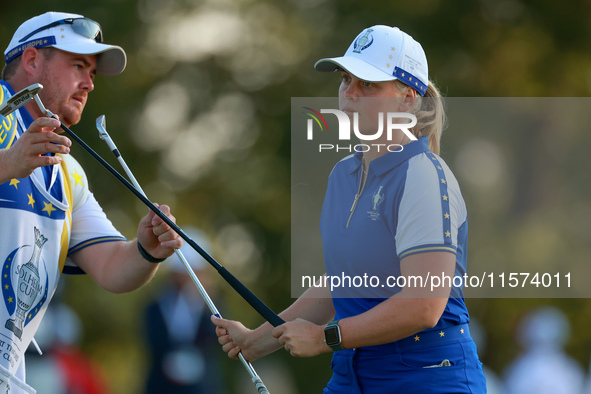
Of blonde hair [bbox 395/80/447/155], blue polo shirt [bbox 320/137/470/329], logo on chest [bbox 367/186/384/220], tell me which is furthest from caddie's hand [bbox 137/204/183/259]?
blonde hair [bbox 395/80/447/155]

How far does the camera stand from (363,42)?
10.3ft

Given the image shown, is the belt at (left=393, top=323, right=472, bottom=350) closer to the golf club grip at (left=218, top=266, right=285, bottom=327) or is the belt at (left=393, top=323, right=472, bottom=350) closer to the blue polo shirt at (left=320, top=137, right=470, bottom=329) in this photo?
the blue polo shirt at (left=320, top=137, right=470, bottom=329)

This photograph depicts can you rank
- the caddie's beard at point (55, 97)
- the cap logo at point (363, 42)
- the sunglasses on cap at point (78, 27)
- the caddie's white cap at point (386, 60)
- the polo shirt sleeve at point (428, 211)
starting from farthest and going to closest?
the sunglasses on cap at point (78, 27)
the caddie's beard at point (55, 97)
the cap logo at point (363, 42)
the caddie's white cap at point (386, 60)
the polo shirt sleeve at point (428, 211)

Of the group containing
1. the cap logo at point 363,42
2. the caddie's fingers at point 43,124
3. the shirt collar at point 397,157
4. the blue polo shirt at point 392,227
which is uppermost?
the cap logo at point 363,42

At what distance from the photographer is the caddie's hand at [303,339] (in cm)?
281

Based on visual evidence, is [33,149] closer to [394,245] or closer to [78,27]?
Answer: [78,27]

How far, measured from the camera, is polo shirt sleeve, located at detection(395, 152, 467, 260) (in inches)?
107

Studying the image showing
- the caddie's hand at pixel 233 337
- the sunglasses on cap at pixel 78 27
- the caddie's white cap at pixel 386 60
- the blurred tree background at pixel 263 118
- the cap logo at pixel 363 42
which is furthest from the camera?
the blurred tree background at pixel 263 118

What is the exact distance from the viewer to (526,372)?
7.55 metres

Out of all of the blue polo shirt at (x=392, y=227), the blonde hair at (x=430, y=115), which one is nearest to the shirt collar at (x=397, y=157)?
the blue polo shirt at (x=392, y=227)

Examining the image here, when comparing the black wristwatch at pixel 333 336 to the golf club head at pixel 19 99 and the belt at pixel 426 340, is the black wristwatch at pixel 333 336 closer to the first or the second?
the belt at pixel 426 340

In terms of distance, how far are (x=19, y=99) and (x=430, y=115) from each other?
152 cm

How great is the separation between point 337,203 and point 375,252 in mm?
299

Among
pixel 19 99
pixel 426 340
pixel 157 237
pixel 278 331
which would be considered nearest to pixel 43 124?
pixel 19 99
